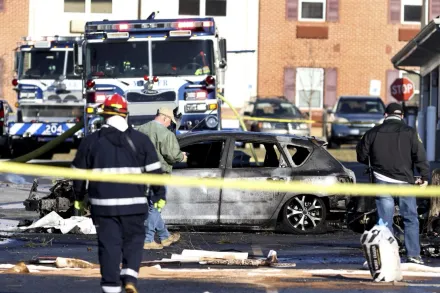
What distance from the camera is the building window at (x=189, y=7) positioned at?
50.0 m

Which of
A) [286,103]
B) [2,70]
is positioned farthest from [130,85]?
[2,70]

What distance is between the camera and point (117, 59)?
73.9 ft

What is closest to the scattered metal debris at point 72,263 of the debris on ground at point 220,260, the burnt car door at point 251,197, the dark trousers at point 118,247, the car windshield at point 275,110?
the debris on ground at point 220,260

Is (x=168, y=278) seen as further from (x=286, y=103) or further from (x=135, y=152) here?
(x=286, y=103)

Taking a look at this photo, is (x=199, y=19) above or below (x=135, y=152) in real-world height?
above

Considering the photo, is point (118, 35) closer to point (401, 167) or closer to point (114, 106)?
point (401, 167)

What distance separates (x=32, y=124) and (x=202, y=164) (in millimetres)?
15400

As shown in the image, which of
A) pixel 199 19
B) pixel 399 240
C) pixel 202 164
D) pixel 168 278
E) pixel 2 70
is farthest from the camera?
pixel 2 70

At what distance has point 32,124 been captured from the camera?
99.7 feet

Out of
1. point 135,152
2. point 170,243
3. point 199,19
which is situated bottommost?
point 170,243

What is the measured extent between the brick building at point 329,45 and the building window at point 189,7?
2.74 metres

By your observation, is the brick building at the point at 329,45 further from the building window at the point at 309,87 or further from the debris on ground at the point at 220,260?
the debris on ground at the point at 220,260

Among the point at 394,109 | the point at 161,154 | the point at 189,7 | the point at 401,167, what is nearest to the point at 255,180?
the point at 161,154

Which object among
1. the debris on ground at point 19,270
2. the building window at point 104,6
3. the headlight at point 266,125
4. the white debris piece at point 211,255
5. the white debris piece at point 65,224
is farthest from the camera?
the building window at point 104,6
